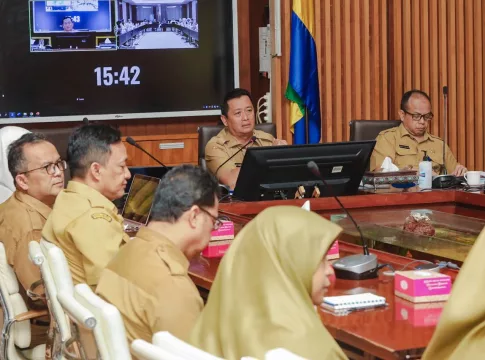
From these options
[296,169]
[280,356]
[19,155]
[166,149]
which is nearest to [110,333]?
[280,356]

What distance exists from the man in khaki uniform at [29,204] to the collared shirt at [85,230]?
0.24m

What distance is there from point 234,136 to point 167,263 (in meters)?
3.59

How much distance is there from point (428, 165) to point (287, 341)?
11.2ft

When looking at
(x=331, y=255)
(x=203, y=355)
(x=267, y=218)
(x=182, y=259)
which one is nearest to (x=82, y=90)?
(x=331, y=255)

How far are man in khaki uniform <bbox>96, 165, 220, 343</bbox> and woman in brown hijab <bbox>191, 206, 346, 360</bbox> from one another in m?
0.24

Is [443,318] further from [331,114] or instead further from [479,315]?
[331,114]

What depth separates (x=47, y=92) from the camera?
24.1ft

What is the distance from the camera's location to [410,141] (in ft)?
21.1

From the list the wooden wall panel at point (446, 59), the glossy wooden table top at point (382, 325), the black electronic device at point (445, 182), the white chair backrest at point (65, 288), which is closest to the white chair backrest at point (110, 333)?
the white chair backrest at point (65, 288)

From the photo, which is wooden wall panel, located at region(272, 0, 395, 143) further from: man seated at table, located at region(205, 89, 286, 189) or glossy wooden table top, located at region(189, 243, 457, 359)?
glossy wooden table top, located at region(189, 243, 457, 359)

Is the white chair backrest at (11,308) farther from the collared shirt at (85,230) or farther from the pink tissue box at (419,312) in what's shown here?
the pink tissue box at (419,312)

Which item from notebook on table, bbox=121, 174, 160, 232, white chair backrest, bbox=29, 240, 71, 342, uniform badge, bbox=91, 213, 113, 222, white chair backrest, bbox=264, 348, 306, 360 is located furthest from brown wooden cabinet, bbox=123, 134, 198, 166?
white chair backrest, bbox=264, 348, 306, 360

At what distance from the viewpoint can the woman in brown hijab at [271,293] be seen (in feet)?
6.69

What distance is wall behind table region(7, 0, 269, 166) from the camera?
24.5ft
